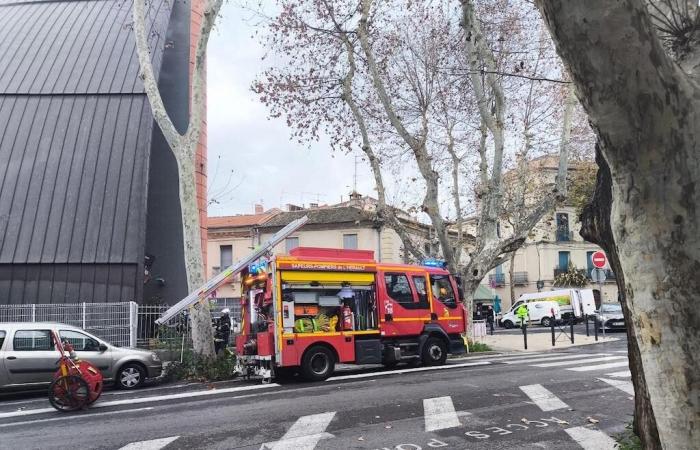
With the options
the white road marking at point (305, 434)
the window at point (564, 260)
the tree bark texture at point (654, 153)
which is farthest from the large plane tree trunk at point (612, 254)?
the window at point (564, 260)

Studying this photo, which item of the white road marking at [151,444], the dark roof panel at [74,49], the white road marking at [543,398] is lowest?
the white road marking at [543,398]

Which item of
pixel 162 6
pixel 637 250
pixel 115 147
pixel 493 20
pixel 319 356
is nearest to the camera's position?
pixel 637 250

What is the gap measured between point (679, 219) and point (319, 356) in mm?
10466

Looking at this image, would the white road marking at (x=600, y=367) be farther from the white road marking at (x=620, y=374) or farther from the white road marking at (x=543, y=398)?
the white road marking at (x=543, y=398)

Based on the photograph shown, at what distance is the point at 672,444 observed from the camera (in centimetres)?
308

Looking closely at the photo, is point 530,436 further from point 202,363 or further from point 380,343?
point 202,363

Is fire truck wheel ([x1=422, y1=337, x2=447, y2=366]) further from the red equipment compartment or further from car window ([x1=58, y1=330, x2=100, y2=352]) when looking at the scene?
car window ([x1=58, y1=330, x2=100, y2=352])

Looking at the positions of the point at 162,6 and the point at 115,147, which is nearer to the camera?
the point at 115,147

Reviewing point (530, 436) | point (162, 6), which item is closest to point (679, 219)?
point (530, 436)

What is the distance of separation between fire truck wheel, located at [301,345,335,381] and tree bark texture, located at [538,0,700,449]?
9.90 metres

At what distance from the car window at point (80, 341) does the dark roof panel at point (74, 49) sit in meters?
11.7

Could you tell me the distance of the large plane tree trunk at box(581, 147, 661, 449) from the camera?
15.8 feet

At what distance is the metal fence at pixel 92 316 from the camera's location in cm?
1592

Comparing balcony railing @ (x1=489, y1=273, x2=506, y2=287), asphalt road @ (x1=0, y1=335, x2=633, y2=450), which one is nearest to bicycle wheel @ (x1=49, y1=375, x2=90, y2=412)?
asphalt road @ (x1=0, y1=335, x2=633, y2=450)
